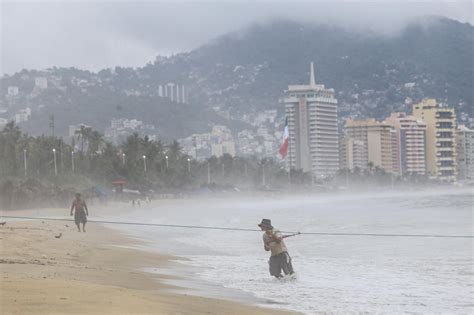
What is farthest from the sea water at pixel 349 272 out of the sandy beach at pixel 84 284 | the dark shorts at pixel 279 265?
the sandy beach at pixel 84 284

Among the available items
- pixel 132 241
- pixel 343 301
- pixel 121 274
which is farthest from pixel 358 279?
pixel 132 241

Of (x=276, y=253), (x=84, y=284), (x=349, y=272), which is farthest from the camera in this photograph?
(x=349, y=272)

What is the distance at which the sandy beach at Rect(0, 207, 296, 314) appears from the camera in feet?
26.2

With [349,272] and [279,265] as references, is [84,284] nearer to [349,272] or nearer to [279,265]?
[279,265]

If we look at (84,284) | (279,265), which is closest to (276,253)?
(279,265)

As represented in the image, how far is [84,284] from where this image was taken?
9.97 meters

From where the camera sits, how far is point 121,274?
12992 millimetres

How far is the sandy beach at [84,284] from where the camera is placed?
7988 mm

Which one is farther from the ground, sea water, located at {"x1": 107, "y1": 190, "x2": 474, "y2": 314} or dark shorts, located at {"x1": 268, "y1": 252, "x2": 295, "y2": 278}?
dark shorts, located at {"x1": 268, "y1": 252, "x2": 295, "y2": 278}

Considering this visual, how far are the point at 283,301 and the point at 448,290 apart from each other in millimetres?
3109

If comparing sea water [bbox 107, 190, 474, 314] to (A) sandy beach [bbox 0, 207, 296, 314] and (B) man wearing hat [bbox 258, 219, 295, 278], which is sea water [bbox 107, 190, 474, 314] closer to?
(B) man wearing hat [bbox 258, 219, 295, 278]

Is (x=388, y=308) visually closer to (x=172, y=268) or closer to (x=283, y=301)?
(x=283, y=301)

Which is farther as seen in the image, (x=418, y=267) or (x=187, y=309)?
(x=418, y=267)

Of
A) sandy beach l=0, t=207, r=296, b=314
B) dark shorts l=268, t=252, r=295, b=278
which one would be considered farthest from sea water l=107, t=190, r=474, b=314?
sandy beach l=0, t=207, r=296, b=314
